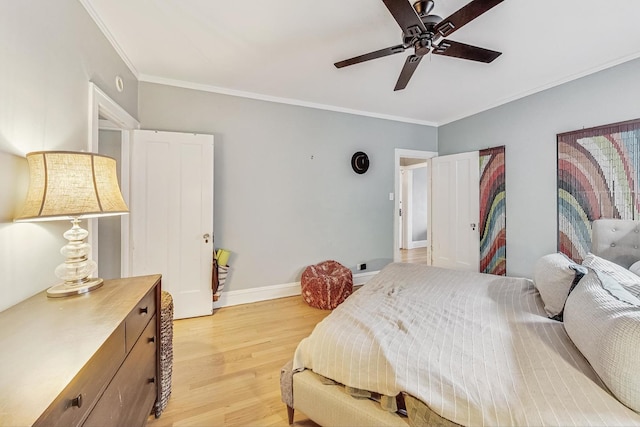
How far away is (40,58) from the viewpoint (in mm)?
1268

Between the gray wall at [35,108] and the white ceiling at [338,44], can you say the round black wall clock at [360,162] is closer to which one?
the white ceiling at [338,44]

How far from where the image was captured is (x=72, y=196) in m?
1.09

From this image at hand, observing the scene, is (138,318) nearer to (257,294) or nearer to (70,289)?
(70,289)

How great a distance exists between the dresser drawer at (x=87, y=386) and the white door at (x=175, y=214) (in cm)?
182

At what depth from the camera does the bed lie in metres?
0.84

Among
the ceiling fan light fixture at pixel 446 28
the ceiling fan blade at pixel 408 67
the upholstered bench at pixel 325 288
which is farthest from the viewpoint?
the upholstered bench at pixel 325 288

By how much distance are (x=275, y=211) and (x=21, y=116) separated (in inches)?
90.6

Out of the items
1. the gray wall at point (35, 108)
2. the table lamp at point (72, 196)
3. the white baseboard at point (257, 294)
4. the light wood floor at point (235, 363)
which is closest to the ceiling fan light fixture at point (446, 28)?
the table lamp at point (72, 196)

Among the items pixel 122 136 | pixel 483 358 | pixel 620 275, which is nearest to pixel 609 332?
pixel 483 358

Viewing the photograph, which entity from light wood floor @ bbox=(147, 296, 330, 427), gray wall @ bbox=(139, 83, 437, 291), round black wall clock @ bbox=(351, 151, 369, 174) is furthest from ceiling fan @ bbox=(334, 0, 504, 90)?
light wood floor @ bbox=(147, 296, 330, 427)

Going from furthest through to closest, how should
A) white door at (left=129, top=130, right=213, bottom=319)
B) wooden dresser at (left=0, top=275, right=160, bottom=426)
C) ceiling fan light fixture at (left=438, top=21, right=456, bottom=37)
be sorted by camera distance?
white door at (left=129, top=130, right=213, bottom=319)
ceiling fan light fixture at (left=438, top=21, right=456, bottom=37)
wooden dresser at (left=0, top=275, right=160, bottom=426)

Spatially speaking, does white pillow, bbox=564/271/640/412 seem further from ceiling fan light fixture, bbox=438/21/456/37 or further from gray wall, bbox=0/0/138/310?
gray wall, bbox=0/0/138/310

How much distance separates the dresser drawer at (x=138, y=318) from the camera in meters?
1.08

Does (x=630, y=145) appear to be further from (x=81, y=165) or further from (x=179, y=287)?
(x=179, y=287)
